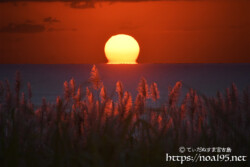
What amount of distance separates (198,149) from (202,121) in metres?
1.11

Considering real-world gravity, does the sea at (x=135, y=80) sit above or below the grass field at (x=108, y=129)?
above

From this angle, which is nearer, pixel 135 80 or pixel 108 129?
pixel 108 129

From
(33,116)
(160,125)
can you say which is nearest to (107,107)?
(160,125)

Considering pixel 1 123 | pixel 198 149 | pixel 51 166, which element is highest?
pixel 1 123

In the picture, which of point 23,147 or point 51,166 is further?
point 23,147

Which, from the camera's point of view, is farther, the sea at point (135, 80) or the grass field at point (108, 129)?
the sea at point (135, 80)

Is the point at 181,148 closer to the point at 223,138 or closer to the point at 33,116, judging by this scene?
the point at 223,138

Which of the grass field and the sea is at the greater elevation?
the sea

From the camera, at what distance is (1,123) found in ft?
12.8

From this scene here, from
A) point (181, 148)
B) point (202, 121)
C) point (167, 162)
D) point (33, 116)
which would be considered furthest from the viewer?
point (202, 121)

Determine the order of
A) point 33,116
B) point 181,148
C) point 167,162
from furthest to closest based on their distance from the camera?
point 33,116 < point 181,148 < point 167,162

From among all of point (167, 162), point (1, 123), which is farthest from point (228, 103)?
point (1, 123)

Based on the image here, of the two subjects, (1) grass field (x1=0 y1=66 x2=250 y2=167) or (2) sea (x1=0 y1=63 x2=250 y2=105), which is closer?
(1) grass field (x1=0 y1=66 x2=250 y2=167)

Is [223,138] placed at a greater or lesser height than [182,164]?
greater
